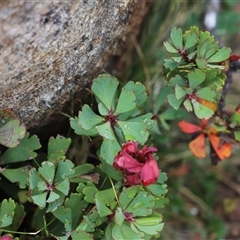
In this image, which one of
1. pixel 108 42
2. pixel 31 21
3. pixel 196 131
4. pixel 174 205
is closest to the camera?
pixel 31 21

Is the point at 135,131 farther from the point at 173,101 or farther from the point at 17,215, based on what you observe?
the point at 17,215

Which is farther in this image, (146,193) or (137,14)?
(137,14)

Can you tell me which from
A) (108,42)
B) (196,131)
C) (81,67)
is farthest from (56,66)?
(196,131)

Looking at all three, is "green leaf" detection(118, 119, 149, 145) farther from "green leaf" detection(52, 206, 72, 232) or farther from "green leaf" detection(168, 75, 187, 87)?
"green leaf" detection(52, 206, 72, 232)

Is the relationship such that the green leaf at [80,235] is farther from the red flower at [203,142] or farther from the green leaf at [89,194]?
the red flower at [203,142]

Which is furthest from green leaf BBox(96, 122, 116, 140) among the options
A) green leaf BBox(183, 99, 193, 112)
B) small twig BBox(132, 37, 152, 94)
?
small twig BBox(132, 37, 152, 94)


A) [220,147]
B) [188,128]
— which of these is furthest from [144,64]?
[220,147]

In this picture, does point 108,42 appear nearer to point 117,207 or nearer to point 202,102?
point 202,102
